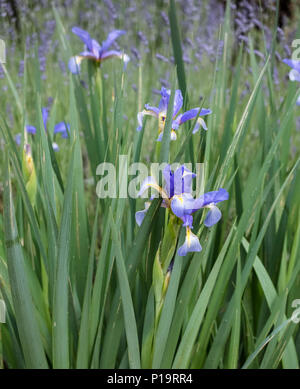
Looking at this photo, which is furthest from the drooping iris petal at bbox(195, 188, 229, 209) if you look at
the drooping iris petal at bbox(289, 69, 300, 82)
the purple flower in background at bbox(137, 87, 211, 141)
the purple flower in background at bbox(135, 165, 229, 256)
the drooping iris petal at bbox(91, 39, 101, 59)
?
the drooping iris petal at bbox(91, 39, 101, 59)

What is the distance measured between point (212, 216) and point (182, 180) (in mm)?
88

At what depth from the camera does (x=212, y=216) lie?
809 millimetres

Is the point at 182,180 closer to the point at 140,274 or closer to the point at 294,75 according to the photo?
the point at 140,274

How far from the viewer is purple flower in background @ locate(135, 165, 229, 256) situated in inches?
30.5

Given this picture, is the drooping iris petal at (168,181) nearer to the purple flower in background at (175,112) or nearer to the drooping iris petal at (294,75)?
the purple flower in background at (175,112)

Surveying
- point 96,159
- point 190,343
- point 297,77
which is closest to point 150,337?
point 190,343

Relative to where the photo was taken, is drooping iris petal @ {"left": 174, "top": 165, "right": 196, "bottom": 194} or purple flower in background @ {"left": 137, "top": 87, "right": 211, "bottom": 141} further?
purple flower in background @ {"left": 137, "top": 87, "right": 211, "bottom": 141}

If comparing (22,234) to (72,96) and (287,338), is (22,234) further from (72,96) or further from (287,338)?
(287,338)

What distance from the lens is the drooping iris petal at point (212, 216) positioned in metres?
0.80

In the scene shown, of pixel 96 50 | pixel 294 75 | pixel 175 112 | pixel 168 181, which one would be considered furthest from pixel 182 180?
pixel 96 50

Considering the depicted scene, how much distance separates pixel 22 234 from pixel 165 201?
434mm

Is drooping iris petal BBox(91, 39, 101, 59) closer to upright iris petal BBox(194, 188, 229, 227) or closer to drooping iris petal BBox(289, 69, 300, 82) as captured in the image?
drooping iris petal BBox(289, 69, 300, 82)

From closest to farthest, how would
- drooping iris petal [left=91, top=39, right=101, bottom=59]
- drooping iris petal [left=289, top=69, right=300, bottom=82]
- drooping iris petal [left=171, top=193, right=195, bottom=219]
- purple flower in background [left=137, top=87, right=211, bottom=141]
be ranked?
Result: drooping iris petal [left=171, top=193, right=195, bottom=219], purple flower in background [left=137, top=87, right=211, bottom=141], drooping iris petal [left=289, top=69, right=300, bottom=82], drooping iris petal [left=91, top=39, right=101, bottom=59]

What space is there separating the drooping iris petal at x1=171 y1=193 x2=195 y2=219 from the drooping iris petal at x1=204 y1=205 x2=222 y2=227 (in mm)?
49
